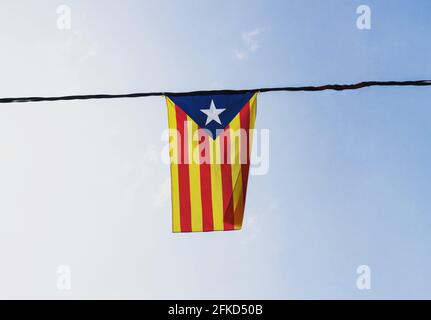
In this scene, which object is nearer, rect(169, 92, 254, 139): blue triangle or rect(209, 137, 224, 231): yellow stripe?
rect(169, 92, 254, 139): blue triangle

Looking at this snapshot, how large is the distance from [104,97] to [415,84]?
4.65 metres

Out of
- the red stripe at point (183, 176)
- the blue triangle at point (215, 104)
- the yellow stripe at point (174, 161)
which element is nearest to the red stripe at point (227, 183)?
Result: the blue triangle at point (215, 104)

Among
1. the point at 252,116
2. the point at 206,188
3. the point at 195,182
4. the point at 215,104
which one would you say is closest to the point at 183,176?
the point at 195,182

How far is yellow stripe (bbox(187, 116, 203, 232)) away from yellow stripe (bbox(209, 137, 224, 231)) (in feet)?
0.81

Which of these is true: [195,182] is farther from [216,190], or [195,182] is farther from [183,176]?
[216,190]

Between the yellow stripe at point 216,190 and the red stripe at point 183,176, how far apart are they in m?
0.44

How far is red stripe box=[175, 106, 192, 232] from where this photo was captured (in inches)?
260

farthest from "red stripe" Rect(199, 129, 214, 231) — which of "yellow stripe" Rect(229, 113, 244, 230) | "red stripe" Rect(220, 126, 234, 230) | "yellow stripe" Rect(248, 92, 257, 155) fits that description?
"yellow stripe" Rect(248, 92, 257, 155)

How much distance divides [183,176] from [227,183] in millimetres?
783

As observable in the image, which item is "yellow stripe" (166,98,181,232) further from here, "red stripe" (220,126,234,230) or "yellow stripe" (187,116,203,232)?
"red stripe" (220,126,234,230)
